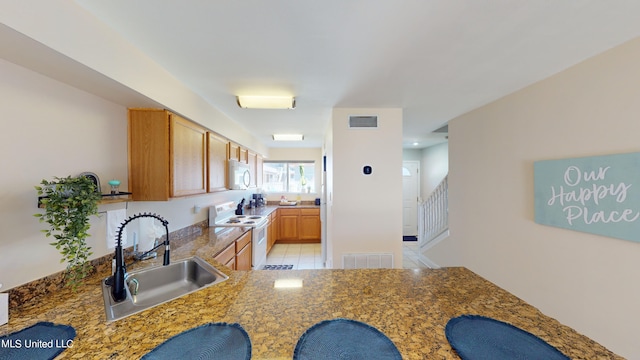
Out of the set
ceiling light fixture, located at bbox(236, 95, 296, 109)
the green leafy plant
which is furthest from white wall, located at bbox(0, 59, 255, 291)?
ceiling light fixture, located at bbox(236, 95, 296, 109)

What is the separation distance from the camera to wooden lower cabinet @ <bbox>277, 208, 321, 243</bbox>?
16.4ft

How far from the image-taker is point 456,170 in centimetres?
303

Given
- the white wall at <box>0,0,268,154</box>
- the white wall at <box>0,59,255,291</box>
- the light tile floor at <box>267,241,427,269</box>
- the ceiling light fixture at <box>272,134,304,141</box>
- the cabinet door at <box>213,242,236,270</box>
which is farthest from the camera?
the ceiling light fixture at <box>272,134,304,141</box>

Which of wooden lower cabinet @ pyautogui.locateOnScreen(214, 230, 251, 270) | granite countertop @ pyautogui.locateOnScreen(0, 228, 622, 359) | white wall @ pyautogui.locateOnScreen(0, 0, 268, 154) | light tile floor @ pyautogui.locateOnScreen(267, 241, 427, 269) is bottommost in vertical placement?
light tile floor @ pyautogui.locateOnScreen(267, 241, 427, 269)

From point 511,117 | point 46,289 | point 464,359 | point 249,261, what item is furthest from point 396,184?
point 46,289

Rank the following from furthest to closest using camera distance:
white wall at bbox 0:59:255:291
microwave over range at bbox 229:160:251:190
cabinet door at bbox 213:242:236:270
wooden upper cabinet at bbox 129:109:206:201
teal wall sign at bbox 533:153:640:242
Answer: microwave over range at bbox 229:160:251:190 < cabinet door at bbox 213:242:236:270 < wooden upper cabinet at bbox 129:109:206:201 < teal wall sign at bbox 533:153:640:242 < white wall at bbox 0:59:255:291

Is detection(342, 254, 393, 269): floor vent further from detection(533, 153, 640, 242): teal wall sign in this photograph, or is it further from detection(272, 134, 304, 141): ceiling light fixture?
detection(272, 134, 304, 141): ceiling light fixture

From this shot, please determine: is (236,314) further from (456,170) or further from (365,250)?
(456,170)

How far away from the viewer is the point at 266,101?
226 cm

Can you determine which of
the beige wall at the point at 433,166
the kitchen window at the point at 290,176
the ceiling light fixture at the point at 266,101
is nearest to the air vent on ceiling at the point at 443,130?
the beige wall at the point at 433,166

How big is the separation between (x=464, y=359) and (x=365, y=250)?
1.94 meters

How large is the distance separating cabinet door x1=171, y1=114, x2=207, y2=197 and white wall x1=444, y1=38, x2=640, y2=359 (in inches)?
129

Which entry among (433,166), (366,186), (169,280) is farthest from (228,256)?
(433,166)

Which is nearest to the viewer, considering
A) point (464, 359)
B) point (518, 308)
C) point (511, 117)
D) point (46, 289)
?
point (464, 359)
